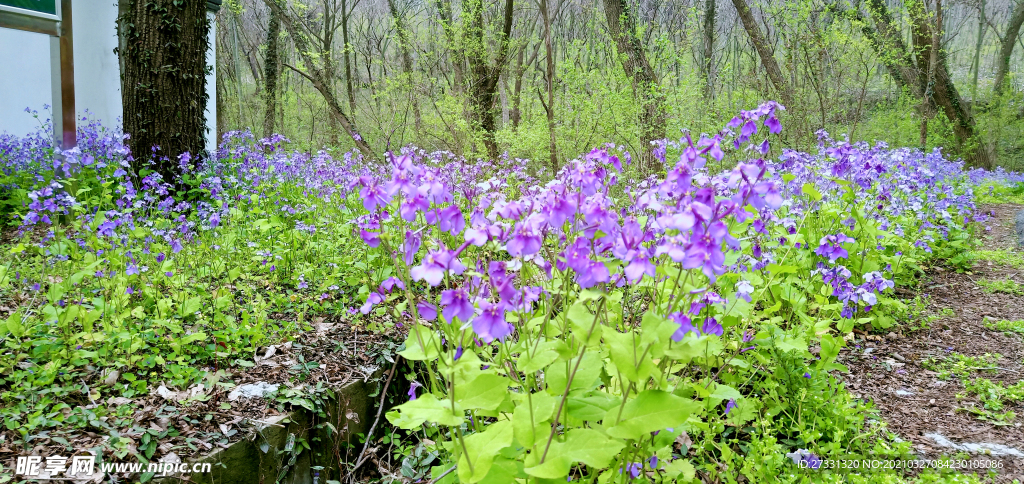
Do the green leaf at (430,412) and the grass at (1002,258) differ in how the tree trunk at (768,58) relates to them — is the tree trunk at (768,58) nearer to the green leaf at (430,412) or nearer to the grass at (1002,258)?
the grass at (1002,258)

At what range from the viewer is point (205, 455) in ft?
6.17

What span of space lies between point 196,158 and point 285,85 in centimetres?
1312

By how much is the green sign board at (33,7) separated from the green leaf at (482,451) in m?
7.27

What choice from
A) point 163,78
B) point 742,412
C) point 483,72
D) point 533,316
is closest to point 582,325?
Result: point 533,316

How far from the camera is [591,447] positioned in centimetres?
114

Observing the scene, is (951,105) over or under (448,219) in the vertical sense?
over

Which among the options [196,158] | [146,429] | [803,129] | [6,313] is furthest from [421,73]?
[146,429]

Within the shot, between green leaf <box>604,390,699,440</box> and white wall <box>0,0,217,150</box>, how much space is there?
5.99m

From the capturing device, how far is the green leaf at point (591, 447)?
3.62 ft

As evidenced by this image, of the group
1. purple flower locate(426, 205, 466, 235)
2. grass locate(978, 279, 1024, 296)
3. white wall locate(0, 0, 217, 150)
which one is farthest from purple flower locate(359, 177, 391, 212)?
white wall locate(0, 0, 217, 150)

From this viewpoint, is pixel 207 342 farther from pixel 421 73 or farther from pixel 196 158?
pixel 421 73

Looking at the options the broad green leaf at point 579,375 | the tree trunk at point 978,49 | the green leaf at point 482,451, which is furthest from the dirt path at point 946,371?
the tree trunk at point 978,49

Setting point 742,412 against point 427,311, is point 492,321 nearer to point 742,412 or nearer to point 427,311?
point 427,311

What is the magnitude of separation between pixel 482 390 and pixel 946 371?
263cm
